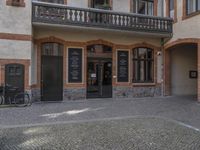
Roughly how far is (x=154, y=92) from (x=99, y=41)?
15.3 feet

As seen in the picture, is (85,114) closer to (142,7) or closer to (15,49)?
(15,49)

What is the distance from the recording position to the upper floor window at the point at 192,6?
11.9 metres

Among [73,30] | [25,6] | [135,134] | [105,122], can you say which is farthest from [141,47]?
[135,134]

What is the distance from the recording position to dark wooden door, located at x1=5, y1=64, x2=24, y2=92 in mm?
10656

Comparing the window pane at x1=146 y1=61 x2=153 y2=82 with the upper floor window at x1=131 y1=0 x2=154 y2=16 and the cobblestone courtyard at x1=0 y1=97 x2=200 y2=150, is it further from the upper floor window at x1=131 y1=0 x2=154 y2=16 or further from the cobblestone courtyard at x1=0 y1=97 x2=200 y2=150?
the cobblestone courtyard at x1=0 y1=97 x2=200 y2=150

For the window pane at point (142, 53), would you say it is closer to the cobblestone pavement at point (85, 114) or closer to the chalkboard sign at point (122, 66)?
the chalkboard sign at point (122, 66)

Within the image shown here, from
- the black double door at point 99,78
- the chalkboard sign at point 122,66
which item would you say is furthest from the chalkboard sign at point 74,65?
the chalkboard sign at point 122,66

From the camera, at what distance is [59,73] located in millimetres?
12570

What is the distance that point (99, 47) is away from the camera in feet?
44.4

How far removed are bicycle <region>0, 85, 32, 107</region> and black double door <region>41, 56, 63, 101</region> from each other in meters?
1.67

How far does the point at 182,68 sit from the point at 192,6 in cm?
427

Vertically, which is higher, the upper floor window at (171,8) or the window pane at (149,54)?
the upper floor window at (171,8)

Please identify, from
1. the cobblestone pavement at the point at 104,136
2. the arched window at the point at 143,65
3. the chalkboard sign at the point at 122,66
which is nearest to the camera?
the cobblestone pavement at the point at 104,136

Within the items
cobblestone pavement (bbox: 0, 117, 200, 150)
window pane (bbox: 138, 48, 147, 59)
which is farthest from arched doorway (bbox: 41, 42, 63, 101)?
cobblestone pavement (bbox: 0, 117, 200, 150)
